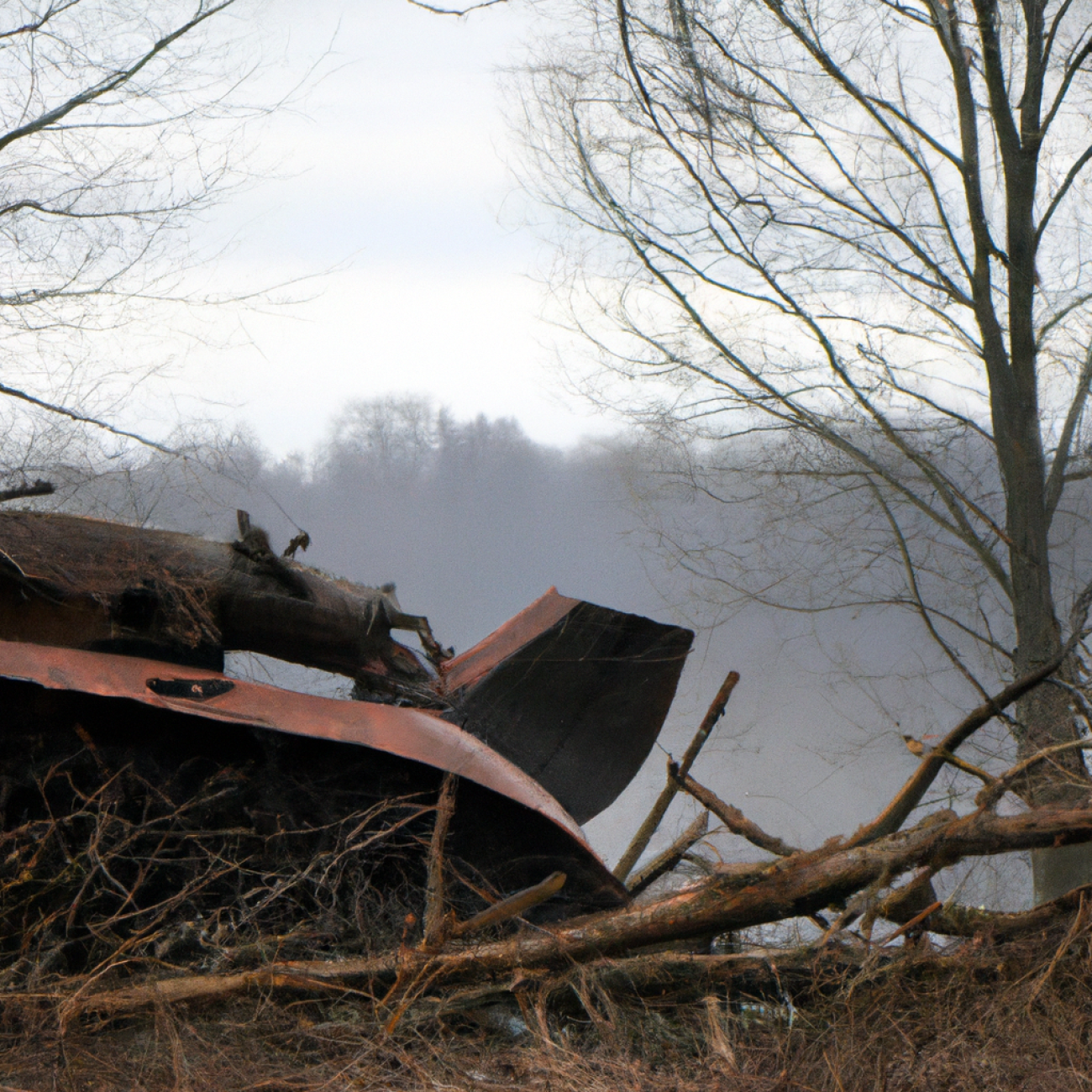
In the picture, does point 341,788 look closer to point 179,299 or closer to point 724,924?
point 724,924

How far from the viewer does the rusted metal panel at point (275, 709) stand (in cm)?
322

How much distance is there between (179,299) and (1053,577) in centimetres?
495

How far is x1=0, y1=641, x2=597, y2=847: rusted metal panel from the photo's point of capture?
322cm

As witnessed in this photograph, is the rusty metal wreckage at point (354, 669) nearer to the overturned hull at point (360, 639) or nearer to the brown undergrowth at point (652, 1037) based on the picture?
the overturned hull at point (360, 639)

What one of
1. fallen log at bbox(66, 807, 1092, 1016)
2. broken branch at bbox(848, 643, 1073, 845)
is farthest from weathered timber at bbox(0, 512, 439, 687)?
broken branch at bbox(848, 643, 1073, 845)

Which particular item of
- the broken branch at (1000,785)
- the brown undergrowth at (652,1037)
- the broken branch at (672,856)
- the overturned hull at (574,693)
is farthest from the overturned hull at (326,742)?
the broken branch at (1000,785)

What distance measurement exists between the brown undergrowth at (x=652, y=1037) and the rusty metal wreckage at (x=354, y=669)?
585mm

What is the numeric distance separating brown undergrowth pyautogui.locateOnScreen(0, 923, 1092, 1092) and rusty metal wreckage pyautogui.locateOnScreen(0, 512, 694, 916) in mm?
585

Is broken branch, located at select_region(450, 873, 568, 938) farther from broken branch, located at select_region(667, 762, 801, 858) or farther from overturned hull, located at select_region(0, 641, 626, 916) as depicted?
broken branch, located at select_region(667, 762, 801, 858)

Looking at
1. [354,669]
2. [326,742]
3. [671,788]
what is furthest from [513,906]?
[671,788]

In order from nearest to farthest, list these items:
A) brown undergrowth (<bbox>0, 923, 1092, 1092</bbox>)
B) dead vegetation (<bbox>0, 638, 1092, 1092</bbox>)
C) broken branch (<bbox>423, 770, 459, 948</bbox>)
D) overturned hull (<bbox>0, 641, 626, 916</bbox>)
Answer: brown undergrowth (<bbox>0, 923, 1092, 1092</bbox>), dead vegetation (<bbox>0, 638, 1092, 1092</bbox>), broken branch (<bbox>423, 770, 459, 948</bbox>), overturned hull (<bbox>0, 641, 626, 916</bbox>)

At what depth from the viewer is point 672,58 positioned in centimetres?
547

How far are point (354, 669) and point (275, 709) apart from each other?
117 cm

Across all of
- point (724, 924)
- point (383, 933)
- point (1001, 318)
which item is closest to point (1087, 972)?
point (724, 924)
